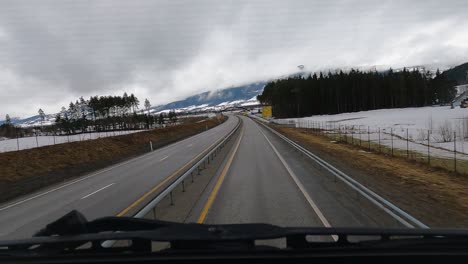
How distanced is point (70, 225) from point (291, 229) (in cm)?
221

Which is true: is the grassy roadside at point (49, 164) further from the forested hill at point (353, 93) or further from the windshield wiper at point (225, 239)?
the forested hill at point (353, 93)

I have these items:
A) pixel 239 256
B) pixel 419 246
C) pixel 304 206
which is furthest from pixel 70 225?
pixel 304 206

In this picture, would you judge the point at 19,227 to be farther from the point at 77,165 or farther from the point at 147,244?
the point at 77,165

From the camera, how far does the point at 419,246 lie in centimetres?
233

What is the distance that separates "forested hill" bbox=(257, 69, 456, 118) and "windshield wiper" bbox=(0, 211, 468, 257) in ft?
326

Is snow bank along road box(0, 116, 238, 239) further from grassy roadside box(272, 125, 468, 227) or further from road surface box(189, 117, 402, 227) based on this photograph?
grassy roadside box(272, 125, 468, 227)

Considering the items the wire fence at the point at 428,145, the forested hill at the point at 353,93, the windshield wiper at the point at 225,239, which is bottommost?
the wire fence at the point at 428,145

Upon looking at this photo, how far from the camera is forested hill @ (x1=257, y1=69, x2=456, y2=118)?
330 feet

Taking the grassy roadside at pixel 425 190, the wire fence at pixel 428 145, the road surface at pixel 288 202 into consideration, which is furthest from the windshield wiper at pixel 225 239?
the wire fence at pixel 428 145

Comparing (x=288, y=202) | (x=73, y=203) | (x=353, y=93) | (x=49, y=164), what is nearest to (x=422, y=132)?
(x=288, y=202)

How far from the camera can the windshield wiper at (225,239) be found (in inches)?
92.4

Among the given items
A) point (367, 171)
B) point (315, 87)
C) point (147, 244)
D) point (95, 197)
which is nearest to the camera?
point (147, 244)

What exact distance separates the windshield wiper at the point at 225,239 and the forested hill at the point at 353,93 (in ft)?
326

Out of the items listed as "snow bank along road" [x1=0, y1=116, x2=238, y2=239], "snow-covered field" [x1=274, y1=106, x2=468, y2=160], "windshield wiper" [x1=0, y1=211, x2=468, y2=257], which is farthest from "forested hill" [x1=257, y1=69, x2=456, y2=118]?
"windshield wiper" [x1=0, y1=211, x2=468, y2=257]
